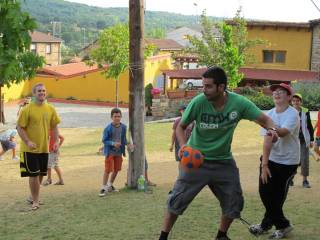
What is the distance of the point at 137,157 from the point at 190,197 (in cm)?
456

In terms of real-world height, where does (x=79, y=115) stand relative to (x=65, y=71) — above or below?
below

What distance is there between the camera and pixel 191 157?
5.28m

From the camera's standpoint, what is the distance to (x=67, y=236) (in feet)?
21.1

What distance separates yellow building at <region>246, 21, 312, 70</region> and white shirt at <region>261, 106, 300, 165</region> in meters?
34.9

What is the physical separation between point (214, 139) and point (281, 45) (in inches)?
1472

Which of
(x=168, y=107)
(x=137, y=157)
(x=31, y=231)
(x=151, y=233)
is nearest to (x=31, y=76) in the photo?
(x=137, y=157)

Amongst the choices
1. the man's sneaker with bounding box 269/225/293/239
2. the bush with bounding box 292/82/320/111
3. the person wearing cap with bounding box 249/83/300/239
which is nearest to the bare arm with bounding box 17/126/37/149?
the person wearing cap with bounding box 249/83/300/239

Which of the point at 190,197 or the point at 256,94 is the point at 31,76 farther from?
the point at 256,94

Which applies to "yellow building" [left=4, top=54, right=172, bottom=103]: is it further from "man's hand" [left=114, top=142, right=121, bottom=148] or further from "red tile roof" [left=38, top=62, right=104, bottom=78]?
"man's hand" [left=114, top=142, right=121, bottom=148]

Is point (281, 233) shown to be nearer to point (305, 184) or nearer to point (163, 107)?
point (305, 184)

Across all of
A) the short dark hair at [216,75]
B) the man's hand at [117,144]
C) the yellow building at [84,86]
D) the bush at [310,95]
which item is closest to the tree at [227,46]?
the bush at [310,95]

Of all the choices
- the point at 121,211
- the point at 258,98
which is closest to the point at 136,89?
the point at 121,211

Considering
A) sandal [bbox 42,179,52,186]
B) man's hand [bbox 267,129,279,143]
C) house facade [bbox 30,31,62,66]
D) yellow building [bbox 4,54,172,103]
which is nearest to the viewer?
man's hand [bbox 267,129,279,143]

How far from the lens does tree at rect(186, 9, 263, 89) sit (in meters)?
37.3
